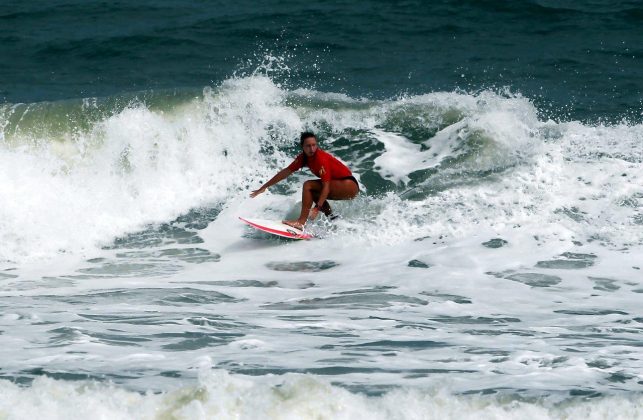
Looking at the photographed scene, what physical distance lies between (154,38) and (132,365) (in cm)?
1354

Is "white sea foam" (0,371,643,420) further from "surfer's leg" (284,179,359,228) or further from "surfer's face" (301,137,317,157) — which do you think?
"surfer's leg" (284,179,359,228)

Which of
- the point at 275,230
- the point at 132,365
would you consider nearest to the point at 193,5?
the point at 275,230

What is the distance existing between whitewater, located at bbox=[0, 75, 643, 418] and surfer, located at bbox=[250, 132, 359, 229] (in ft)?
0.94

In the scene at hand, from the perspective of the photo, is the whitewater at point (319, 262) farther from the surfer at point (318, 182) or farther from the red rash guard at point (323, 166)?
the red rash guard at point (323, 166)

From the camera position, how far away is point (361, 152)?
14.4 m

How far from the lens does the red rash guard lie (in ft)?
36.5

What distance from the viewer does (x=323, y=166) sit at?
11.1 meters

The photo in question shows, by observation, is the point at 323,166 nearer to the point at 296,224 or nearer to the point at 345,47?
the point at 296,224

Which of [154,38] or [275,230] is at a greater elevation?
[154,38]

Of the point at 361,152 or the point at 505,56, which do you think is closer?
the point at 361,152

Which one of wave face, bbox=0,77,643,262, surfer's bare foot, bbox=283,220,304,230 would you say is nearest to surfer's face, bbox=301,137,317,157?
surfer's bare foot, bbox=283,220,304,230

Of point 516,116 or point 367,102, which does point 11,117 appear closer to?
point 367,102

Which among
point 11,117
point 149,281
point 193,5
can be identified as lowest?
point 149,281

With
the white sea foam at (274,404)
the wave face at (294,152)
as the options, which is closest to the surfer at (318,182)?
the wave face at (294,152)
